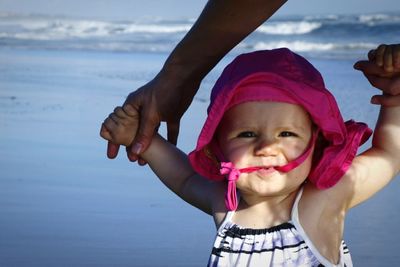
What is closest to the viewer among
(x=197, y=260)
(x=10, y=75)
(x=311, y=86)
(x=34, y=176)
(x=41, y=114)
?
(x=311, y=86)

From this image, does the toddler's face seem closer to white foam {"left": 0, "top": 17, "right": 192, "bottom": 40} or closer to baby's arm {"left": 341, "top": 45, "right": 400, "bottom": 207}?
baby's arm {"left": 341, "top": 45, "right": 400, "bottom": 207}

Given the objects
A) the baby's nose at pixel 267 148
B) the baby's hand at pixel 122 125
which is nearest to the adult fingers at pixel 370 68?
the baby's nose at pixel 267 148

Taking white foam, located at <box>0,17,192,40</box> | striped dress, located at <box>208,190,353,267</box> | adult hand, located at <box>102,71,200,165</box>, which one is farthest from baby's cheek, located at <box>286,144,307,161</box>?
white foam, located at <box>0,17,192,40</box>

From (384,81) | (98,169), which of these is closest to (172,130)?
(384,81)

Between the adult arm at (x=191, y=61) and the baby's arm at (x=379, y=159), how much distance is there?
15.9 inches

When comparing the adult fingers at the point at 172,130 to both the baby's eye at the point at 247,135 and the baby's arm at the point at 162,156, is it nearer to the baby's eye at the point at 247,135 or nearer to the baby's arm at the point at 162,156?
the baby's arm at the point at 162,156

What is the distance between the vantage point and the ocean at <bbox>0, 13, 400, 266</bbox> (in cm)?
391

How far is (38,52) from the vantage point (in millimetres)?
8625

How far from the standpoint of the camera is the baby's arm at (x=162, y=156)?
3.22m

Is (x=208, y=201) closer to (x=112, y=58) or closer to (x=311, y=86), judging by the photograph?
(x=311, y=86)

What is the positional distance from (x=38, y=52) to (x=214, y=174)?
18.9 ft

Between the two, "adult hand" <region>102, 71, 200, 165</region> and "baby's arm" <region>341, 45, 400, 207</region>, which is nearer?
"baby's arm" <region>341, 45, 400, 207</region>

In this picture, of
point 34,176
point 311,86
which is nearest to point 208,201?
point 311,86

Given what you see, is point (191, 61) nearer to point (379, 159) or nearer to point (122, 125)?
point (122, 125)
